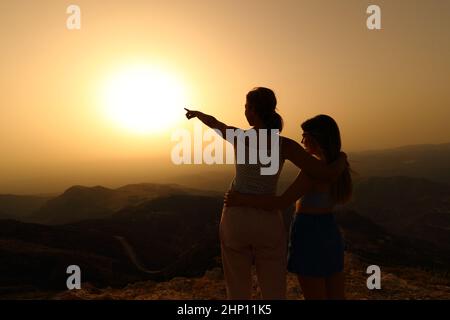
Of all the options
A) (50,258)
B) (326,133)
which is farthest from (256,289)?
(50,258)

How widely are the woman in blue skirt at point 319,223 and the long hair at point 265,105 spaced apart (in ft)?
1.31

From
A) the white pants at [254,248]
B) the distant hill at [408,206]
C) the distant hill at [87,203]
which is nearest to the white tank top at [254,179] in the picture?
the white pants at [254,248]

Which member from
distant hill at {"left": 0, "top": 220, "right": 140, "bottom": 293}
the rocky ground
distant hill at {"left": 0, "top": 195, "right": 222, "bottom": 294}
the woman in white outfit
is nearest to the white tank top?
the woman in white outfit

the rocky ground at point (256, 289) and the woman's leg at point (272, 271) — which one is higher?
the woman's leg at point (272, 271)

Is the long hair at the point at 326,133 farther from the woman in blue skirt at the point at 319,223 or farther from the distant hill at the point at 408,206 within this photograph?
the distant hill at the point at 408,206

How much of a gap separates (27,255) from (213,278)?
19.8 meters

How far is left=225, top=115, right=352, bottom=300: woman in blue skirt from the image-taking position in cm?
381

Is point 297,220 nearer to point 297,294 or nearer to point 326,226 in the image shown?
point 326,226

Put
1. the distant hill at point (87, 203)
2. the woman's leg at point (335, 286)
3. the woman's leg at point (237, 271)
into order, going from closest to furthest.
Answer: the woman's leg at point (237, 271)
the woman's leg at point (335, 286)
the distant hill at point (87, 203)

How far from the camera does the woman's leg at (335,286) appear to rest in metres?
4.08

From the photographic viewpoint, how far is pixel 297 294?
920cm

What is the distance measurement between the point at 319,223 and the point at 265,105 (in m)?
1.28

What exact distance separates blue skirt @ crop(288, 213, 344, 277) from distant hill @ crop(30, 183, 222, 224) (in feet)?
365

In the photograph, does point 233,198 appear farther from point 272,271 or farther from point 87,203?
point 87,203
